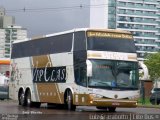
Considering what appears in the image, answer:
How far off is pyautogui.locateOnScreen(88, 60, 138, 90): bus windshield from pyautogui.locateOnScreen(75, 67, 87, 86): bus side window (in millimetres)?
395

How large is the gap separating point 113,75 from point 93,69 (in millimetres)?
1027

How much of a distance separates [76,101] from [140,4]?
159 m

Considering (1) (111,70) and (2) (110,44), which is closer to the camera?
(1) (111,70)

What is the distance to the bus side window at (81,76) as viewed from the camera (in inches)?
1041

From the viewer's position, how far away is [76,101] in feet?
89.2

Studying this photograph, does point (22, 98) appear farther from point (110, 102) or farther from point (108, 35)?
point (110, 102)

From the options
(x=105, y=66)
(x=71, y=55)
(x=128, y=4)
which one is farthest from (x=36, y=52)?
(x=128, y=4)

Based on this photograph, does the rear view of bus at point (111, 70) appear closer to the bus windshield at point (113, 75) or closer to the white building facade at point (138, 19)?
the bus windshield at point (113, 75)

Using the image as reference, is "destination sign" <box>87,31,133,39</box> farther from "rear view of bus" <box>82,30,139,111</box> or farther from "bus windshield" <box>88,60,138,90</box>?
"bus windshield" <box>88,60,138,90</box>

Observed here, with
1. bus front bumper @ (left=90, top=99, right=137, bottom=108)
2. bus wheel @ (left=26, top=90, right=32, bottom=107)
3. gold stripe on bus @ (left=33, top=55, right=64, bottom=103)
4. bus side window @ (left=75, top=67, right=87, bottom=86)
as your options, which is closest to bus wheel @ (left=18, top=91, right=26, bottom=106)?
bus wheel @ (left=26, top=90, right=32, bottom=107)

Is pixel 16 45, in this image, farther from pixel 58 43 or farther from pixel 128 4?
pixel 128 4

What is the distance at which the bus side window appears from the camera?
26.5 metres

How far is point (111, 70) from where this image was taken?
26375mm

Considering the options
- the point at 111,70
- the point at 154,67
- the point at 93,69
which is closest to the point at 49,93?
the point at 93,69
